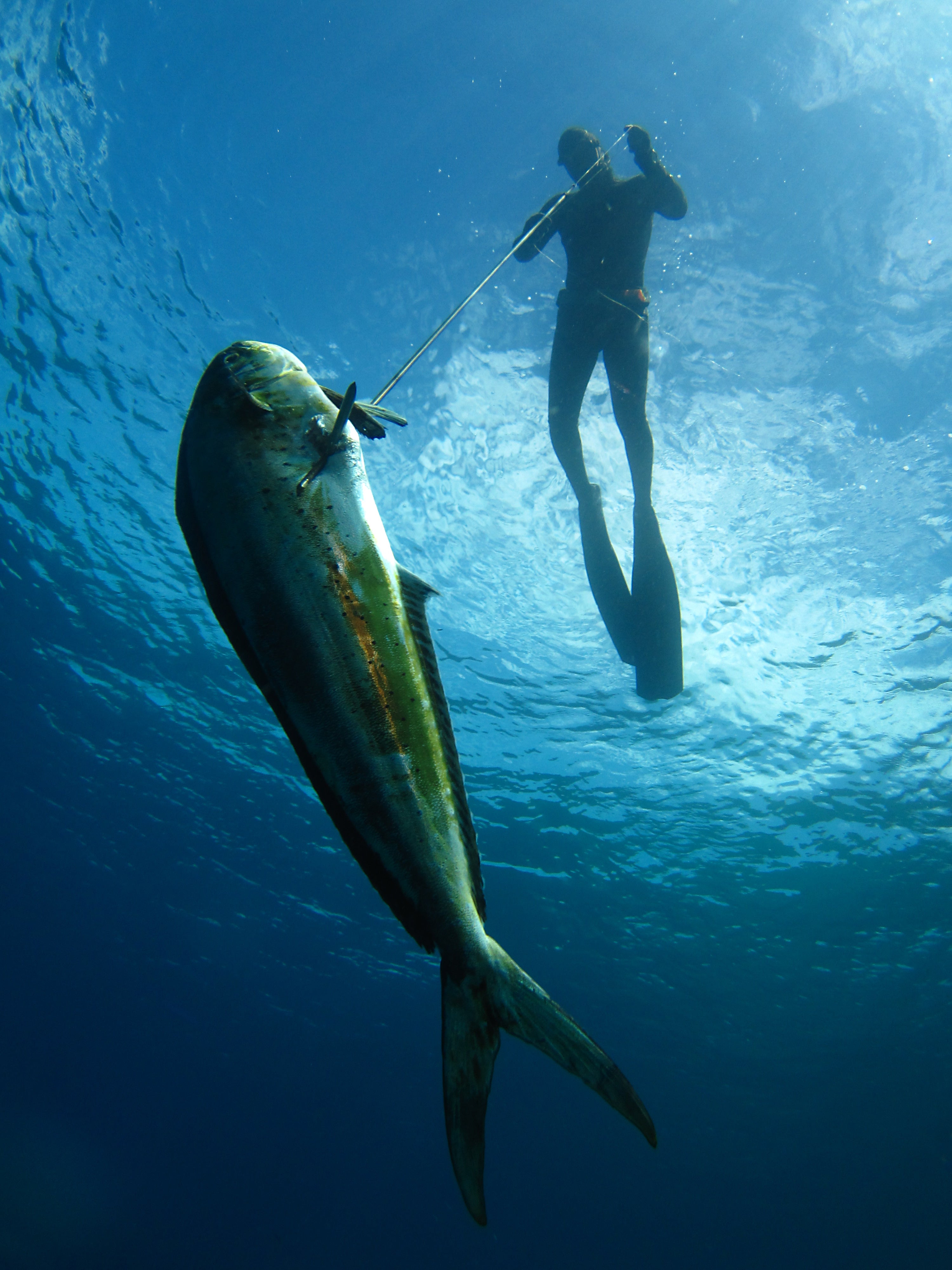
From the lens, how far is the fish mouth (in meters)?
1.10

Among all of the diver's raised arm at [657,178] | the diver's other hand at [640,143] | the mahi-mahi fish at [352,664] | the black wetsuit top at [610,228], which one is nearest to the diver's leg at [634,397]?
the black wetsuit top at [610,228]

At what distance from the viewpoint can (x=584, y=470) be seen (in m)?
6.81

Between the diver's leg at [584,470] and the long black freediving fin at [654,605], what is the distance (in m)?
0.12

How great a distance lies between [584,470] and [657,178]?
2803mm

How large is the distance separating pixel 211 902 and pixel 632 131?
33.1 meters

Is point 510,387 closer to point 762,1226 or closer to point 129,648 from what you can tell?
point 129,648

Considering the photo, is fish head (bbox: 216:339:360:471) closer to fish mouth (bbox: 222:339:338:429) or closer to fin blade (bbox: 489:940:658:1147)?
fish mouth (bbox: 222:339:338:429)

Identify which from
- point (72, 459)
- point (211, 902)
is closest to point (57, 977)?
point (211, 902)

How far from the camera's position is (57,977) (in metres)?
45.0

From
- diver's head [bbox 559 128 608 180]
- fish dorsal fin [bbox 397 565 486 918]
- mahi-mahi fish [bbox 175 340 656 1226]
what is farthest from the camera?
diver's head [bbox 559 128 608 180]

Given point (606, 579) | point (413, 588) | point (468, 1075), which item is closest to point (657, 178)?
point (606, 579)

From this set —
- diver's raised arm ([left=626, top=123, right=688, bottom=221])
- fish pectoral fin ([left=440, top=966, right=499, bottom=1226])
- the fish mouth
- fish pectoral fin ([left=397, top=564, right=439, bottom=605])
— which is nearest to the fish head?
the fish mouth

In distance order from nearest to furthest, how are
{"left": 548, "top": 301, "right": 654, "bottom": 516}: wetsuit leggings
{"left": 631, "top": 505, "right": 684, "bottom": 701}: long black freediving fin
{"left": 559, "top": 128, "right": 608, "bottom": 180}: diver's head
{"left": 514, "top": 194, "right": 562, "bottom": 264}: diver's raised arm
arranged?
{"left": 514, "top": 194, "right": 562, "bottom": 264}: diver's raised arm, {"left": 559, "top": 128, "right": 608, "bottom": 180}: diver's head, {"left": 548, "top": 301, "right": 654, "bottom": 516}: wetsuit leggings, {"left": 631, "top": 505, "right": 684, "bottom": 701}: long black freediving fin

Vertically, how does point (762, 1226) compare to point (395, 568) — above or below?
below
